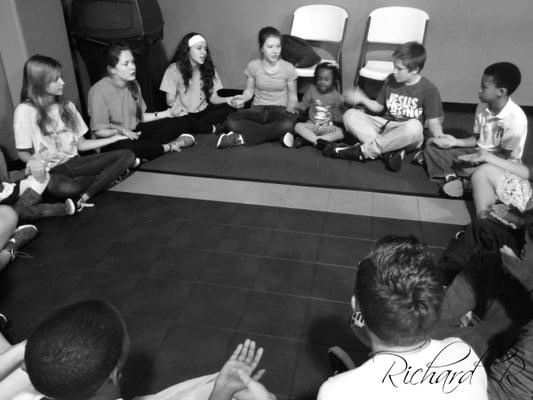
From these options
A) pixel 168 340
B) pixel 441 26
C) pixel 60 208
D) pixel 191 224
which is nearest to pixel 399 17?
pixel 441 26

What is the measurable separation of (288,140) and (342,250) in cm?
140

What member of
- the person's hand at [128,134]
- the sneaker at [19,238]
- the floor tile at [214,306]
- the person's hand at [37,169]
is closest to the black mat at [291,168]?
the person's hand at [128,134]

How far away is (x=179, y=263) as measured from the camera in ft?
7.33

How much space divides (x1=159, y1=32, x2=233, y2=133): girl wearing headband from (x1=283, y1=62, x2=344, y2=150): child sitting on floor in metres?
0.66

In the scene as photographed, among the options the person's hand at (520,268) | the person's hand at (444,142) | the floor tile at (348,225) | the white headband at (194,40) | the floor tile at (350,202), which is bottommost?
the floor tile at (350,202)

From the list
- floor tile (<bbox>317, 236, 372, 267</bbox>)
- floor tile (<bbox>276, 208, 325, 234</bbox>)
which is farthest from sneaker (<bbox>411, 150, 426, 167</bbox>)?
floor tile (<bbox>317, 236, 372, 267</bbox>)

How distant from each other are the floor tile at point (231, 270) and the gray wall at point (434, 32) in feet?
8.61

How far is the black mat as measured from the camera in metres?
2.97

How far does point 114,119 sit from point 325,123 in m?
1.49

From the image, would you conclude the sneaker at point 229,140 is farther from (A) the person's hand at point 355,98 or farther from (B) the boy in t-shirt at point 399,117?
(A) the person's hand at point 355,98

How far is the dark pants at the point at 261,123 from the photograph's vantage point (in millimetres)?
3576

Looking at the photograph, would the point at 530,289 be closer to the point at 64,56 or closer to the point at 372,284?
the point at 372,284

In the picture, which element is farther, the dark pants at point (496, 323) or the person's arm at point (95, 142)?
the person's arm at point (95, 142)

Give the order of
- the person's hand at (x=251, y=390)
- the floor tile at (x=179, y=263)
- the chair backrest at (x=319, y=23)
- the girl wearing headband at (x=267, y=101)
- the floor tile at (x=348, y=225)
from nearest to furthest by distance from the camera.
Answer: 1. the person's hand at (x=251, y=390)
2. the floor tile at (x=179, y=263)
3. the floor tile at (x=348, y=225)
4. the girl wearing headband at (x=267, y=101)
5. the chair backrest at (x=319, y=23)
